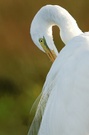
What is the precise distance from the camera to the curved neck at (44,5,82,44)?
3152 millimetres

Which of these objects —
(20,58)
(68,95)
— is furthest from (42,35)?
(20,58)

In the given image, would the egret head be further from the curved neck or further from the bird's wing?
the bird's wing

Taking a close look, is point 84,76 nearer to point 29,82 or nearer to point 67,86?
point 67,86

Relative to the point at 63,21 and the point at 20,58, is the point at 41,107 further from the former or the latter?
the point at 20,58

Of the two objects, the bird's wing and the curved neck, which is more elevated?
the bird's wing

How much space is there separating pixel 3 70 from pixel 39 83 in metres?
0.37

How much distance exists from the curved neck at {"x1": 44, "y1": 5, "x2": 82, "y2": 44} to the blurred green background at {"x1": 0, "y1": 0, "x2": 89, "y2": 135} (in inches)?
61.9

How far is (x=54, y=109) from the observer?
1974mm

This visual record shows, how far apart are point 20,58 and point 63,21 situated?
77.7 inches

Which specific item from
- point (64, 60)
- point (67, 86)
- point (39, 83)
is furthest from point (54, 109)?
point (39, 83)

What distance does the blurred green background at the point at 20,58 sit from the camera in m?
5.08

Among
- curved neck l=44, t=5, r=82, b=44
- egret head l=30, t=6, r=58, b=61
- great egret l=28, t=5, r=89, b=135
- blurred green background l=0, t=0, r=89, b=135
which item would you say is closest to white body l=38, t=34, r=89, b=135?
great egret l=28, t=5, r=89, b=135

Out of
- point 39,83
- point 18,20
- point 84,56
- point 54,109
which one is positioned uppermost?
point 84,56

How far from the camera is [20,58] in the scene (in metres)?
Result: 5.23
